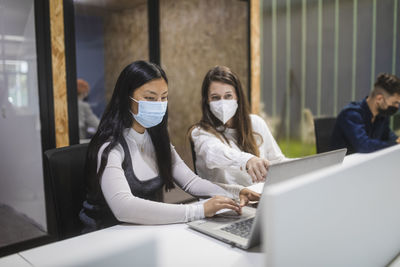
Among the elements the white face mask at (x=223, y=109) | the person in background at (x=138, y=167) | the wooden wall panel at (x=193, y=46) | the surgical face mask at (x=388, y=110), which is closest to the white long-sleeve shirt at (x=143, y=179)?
the person in background at (x=138, y=167)

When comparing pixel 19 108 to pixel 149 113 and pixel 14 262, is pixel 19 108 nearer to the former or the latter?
pixel 149 113

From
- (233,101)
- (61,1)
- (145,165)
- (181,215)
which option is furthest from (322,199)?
(61,1)

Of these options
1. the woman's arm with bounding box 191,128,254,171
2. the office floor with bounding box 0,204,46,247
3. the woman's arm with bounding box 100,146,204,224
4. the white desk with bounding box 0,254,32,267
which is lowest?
the office floor with bounding box 0,204,46,247

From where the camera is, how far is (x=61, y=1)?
2.43m

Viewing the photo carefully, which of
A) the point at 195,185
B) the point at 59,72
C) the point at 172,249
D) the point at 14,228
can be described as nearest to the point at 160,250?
the point at 172,249

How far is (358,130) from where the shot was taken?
2.51 m

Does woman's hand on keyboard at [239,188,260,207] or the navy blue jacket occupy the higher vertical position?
the navy blue jacket

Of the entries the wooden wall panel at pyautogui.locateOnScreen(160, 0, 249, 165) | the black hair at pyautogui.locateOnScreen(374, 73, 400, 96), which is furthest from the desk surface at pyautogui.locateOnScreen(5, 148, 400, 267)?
the wooden wall panel at pyautogui.locateOnScreen(160, 0, 249, 165)

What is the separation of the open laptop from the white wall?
5.78 feet

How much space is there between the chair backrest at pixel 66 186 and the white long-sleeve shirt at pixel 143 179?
0.12 meters

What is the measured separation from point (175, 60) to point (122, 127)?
6.01ft

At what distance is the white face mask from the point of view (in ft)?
6.57

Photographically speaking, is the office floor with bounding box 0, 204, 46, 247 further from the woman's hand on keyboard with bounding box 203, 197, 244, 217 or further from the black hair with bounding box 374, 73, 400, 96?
the black hair with bounding box 374, 73, 400, 96

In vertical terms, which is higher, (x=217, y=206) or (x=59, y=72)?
(x=59, y=72)
